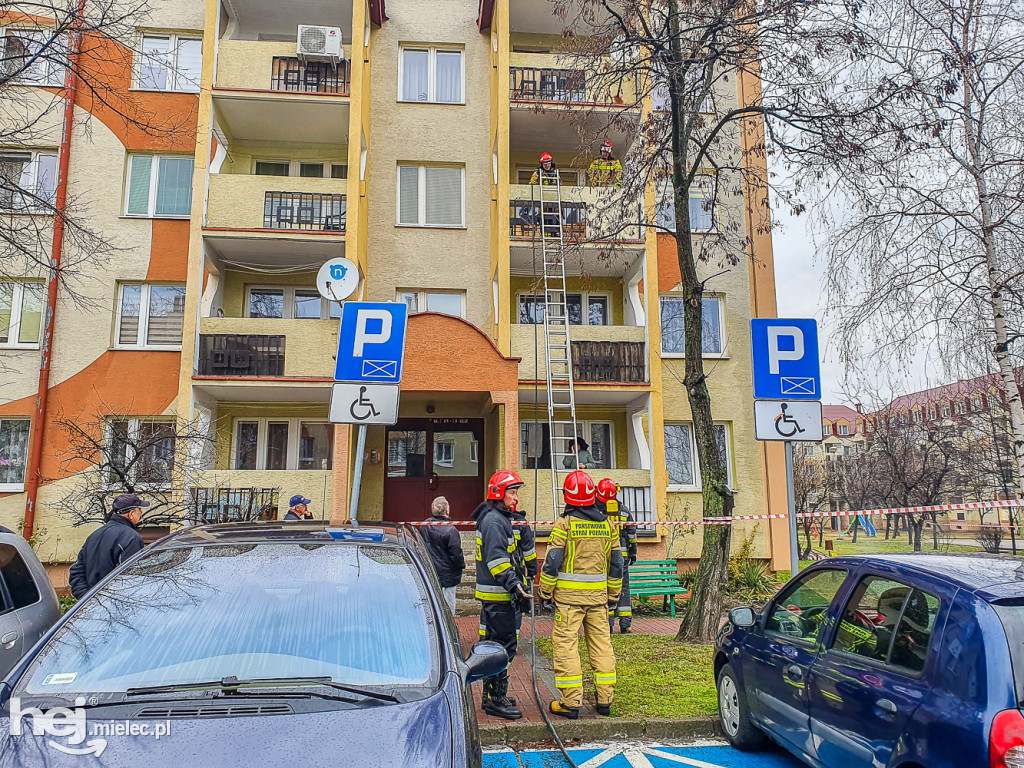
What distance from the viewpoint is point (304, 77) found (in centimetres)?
1614

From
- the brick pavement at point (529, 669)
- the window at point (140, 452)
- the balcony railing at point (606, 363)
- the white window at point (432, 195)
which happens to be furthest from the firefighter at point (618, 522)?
the white window at point (432, 195)

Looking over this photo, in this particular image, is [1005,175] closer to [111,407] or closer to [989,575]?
[989,575]

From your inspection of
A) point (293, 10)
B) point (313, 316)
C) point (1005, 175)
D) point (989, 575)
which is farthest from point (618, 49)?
point (293, 10)

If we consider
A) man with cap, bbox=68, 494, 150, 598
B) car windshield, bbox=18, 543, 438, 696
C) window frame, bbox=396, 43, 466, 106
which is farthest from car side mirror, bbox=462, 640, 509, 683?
window frame, bbox=396, 43, 466, 106

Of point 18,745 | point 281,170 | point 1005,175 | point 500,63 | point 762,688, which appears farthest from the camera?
point 281,170

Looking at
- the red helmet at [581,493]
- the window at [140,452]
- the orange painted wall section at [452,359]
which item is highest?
the orange painted wall section at [452,359]

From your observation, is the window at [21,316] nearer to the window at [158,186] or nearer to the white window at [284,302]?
the window at [158,186]

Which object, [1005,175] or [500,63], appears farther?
[500,63]

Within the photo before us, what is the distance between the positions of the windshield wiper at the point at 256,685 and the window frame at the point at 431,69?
644 inches

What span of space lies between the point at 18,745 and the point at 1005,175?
13.2m

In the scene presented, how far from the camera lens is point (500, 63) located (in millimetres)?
15898

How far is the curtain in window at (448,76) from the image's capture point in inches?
699

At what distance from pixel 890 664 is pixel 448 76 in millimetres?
16923

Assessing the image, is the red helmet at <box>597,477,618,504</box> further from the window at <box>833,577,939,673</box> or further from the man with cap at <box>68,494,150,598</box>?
the man with cap at <box>68,494,150,598</box>
